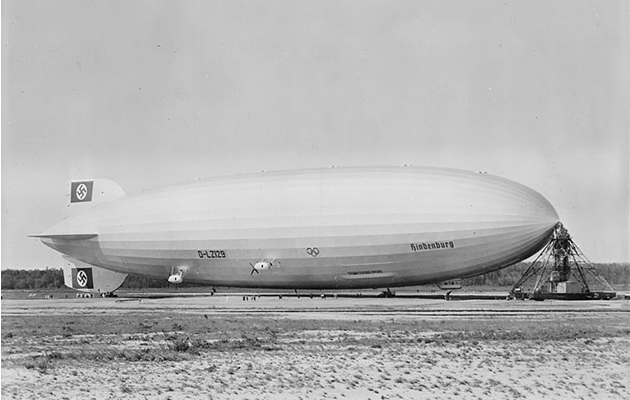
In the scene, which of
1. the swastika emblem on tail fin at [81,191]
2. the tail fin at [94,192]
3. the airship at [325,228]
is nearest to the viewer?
the airship at [325,228]

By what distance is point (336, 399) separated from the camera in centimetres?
1401

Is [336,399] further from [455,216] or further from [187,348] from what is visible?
[455,216]

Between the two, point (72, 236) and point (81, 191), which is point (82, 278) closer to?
point (72, 236)

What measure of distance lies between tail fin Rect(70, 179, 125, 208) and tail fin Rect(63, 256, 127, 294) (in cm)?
458

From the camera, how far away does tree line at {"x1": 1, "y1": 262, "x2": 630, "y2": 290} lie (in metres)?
94.9

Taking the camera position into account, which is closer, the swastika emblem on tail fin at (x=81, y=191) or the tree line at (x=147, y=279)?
the swastika emblem on tail fin at (x=81, y=191)

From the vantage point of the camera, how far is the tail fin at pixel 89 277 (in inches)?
2040

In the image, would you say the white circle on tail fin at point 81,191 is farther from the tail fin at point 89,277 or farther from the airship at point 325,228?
the tail fin at point 89,277

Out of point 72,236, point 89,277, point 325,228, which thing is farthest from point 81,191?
point 325,228

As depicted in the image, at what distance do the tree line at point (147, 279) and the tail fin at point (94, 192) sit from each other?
39462 mm

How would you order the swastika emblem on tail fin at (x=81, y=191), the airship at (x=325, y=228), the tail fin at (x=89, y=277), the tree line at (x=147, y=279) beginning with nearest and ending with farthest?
the airship at (x=325, y=228), the swastika emblem on tail fin at (x=81, y=191), the tail fin at (x=89, y=277), the tree line at (x=147, y=279)

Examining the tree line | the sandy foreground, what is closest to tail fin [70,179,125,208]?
the sandy foreground

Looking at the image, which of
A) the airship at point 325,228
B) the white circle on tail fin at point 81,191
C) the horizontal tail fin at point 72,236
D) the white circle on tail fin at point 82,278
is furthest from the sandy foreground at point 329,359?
the white circle on tail fin at point 81,191

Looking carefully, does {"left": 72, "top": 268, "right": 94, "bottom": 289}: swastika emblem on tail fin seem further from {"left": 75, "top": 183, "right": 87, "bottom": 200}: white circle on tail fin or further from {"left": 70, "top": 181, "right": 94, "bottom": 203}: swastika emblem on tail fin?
{"left": 75, "top": 183, "right": 87, "bottom": 200}: white circle on tail fin
